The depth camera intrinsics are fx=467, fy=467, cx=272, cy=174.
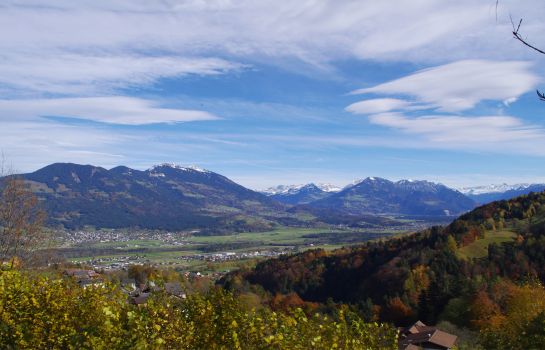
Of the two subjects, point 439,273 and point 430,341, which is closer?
point 430,341

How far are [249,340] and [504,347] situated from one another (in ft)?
76.4

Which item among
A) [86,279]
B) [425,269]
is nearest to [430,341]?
[86,279]

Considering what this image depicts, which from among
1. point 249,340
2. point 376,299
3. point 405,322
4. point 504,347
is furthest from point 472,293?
point 249,340

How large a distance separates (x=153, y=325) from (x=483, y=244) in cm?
12813

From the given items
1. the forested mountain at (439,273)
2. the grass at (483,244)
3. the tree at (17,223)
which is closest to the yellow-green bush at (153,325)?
the tree at (17,223)

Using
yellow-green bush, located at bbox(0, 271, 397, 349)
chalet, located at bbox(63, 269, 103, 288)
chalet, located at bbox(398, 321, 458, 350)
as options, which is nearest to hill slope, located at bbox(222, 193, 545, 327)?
chalet, located at bbox(398, 321, 458, 350)

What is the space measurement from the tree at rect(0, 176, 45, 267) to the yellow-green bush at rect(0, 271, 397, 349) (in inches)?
994

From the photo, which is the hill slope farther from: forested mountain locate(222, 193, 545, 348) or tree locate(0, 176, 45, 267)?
tree locate(0, 176, 45, 267)

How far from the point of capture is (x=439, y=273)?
101250 mm

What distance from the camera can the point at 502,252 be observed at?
10881 centimetres

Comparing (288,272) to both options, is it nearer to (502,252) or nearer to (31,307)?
(502,252)

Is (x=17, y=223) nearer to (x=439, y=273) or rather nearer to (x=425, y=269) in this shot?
(x=439, y=273)

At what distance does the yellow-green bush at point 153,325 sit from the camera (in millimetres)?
9469

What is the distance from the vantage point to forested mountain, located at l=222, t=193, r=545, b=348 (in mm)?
69306
